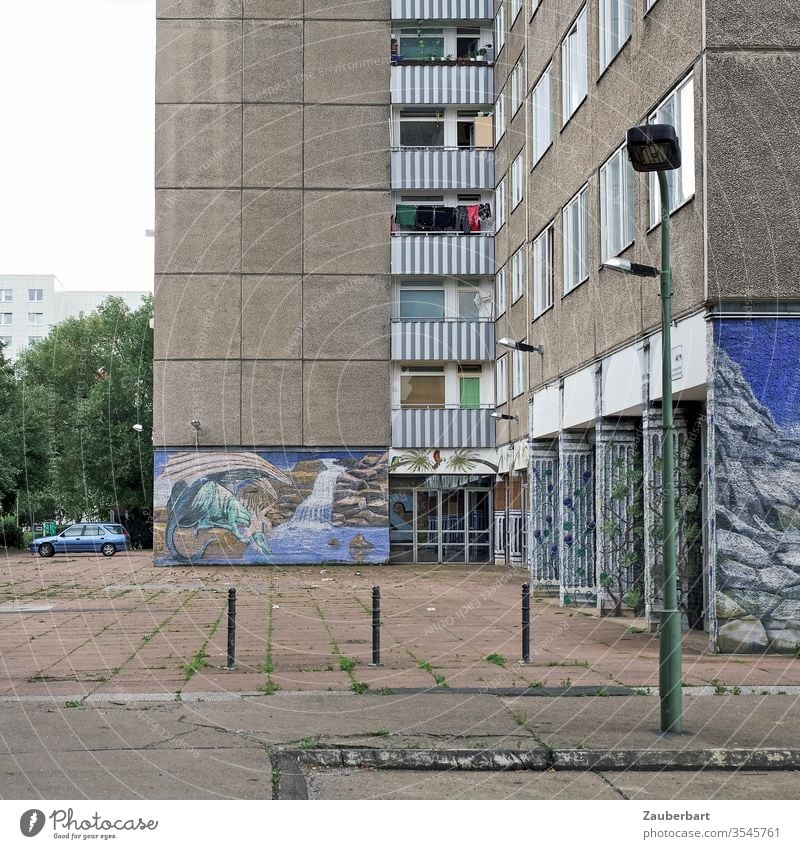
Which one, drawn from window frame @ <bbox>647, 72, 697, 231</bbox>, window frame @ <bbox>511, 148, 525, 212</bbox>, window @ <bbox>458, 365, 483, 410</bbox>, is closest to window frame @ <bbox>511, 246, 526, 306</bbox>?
window frame @ <bbox>511, 148, 525, 212</bbox>

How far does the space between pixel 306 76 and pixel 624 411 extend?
25.7m

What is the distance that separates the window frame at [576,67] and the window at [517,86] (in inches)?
386

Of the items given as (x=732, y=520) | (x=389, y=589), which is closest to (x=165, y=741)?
(x=732, y=520)

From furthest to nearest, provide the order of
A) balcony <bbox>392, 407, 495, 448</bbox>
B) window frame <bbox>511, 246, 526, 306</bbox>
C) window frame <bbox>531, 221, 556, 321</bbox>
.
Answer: balcony <bbox>392, 407, 495, 448</bbox>, window frame <bbox>511, 246, 526, 306</bbox>, window frame <bbox>531, 221, 556, 321</bbox>

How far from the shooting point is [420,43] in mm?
44719

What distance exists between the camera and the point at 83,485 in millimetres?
64938

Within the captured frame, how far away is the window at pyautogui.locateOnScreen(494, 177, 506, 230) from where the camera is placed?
40781mm

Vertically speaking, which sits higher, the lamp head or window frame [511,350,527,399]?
window frame [511,350,527,399]

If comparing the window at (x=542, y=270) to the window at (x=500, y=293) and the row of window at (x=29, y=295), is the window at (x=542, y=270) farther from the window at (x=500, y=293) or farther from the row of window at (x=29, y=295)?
the row of window at (x=29, y=295)

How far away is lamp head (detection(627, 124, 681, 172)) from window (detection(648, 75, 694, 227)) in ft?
20.3

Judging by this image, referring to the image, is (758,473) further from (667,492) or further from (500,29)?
(500,29)

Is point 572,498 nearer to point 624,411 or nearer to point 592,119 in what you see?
point 624,411

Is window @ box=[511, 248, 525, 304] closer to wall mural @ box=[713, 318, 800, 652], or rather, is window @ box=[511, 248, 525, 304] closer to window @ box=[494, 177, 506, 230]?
window @ box=[494, 177, 506, 230]

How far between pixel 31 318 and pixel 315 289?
92.1 meters
